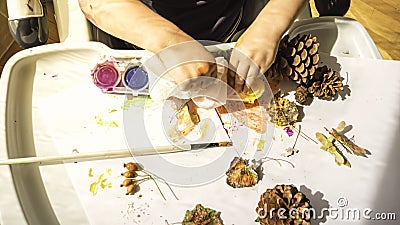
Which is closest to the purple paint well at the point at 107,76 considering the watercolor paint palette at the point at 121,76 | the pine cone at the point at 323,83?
the watercolor paint palette at the point at 121,76

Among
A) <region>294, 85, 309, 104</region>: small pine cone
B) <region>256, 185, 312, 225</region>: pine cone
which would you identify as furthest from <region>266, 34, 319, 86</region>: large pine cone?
<region>256, 185, 312, 225</region>: pine cone

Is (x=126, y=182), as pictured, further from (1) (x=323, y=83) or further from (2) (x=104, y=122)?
(1) (x=323, y=83)

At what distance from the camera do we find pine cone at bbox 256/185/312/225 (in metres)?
0.46

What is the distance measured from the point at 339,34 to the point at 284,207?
21cm

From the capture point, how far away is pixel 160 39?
462mm

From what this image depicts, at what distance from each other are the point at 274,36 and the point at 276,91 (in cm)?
6

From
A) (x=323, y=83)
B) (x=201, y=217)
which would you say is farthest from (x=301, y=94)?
(x=201, y=217)

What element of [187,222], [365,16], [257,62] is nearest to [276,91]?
[257,62]

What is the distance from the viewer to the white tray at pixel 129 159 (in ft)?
1.57

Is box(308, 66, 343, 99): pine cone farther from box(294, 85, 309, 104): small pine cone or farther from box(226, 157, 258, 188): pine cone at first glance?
box(226, 157, 258, 188): pine cone

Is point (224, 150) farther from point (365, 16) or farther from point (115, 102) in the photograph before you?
point (365, 16)

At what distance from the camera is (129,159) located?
50 cm

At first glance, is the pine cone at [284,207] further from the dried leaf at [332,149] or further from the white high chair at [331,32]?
the white high chair at [331,32]

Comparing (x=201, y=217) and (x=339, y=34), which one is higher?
(x=339, y=34)
